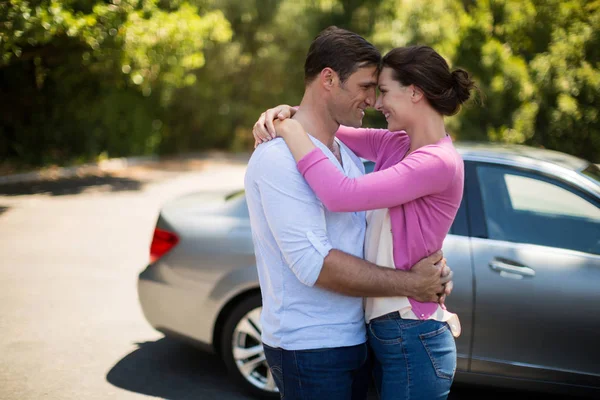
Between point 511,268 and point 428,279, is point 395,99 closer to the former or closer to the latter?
point 428,279

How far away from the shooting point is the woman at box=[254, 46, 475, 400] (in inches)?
75.9

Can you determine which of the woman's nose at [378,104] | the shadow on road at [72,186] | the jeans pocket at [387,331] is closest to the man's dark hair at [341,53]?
the woman's nose at [378,104]

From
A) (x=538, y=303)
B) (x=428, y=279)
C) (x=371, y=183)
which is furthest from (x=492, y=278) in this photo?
(x=371, y=183)

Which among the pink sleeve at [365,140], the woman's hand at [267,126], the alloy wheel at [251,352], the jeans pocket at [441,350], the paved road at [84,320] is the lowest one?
the paved road at [84,320]

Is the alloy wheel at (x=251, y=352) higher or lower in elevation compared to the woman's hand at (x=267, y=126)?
lower

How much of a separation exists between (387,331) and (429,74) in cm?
82

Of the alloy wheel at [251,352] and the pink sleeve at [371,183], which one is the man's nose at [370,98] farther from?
the alloy wheel at [251,352]

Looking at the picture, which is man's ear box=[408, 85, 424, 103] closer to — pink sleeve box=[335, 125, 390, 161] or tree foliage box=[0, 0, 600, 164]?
pink sleeve box=[335, 125, 390, 161]

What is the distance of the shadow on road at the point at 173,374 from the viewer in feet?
13.7

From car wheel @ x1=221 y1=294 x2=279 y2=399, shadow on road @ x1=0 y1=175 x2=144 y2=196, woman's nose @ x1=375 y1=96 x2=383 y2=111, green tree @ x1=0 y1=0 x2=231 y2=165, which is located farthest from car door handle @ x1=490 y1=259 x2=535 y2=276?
shadow on road @ x1=0 y1=175 x2=144 y2=196

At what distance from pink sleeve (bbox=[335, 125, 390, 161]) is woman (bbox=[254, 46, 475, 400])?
397 millimetres

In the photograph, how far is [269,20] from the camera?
1003 inches

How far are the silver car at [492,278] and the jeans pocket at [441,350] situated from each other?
1625 millimetres

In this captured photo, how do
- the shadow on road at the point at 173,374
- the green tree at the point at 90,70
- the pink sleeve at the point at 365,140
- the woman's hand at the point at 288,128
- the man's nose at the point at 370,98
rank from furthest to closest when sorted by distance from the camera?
the green tree at the point at 90,70 → the shadow on road at the point at 173,374 → the pink sleeve at the point at 365,140 → the man's nose at the point at 370,98 → the woman's hand at the point at 288,128
